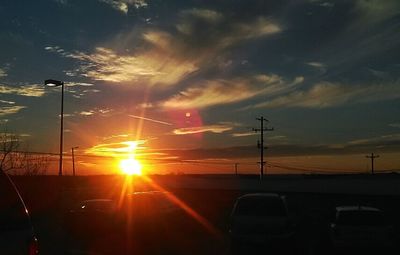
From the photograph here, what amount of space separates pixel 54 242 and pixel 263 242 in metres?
7.27

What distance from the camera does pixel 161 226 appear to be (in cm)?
2131

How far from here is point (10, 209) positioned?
6.03 meters

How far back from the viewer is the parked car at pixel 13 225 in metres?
5.77

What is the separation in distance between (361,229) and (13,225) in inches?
469

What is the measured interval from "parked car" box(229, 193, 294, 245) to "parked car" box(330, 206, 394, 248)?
4.49 feet

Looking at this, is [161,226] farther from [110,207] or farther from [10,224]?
[10,224]

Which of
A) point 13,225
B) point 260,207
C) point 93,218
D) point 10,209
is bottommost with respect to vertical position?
point 93,218

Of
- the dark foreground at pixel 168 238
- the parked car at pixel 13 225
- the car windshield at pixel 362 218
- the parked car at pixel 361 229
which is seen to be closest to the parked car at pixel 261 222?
the dark foreground at pixel 168 238

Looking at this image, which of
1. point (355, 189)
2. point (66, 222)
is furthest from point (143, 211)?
point (355, 189)

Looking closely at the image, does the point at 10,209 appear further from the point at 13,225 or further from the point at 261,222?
the point at 261,222

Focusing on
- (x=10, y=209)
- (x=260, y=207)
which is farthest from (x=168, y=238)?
(x=10, y=209)

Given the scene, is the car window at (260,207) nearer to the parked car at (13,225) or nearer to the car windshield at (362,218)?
the car windshield at (362,218)

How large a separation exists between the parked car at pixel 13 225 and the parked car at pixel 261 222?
10855 millimetres

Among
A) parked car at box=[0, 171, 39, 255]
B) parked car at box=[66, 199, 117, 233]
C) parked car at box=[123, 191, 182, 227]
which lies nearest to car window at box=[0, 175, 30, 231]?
parked car at box=[0, 171, 39, 255]
